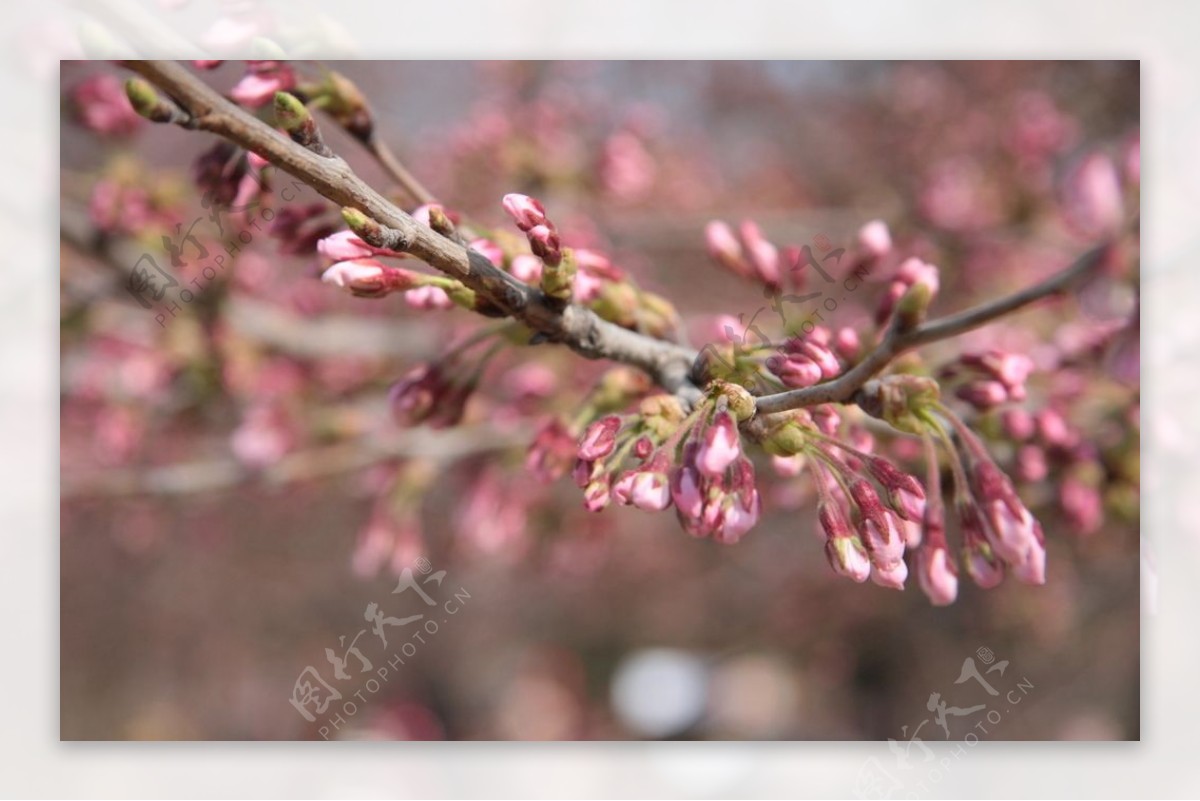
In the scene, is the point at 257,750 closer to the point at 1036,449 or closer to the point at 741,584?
the point at 1036,449

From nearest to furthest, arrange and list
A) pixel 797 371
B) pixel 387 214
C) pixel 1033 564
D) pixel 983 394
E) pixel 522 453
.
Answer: pixel 387 214
pixel 797 371
pixel 1033 564
pixel 983 394
pixel 522 453

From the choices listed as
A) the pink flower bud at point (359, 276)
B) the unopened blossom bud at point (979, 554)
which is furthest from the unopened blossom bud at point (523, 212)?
the unopened blossom bud at point (979, 554)

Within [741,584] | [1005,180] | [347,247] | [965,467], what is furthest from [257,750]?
[741,584]

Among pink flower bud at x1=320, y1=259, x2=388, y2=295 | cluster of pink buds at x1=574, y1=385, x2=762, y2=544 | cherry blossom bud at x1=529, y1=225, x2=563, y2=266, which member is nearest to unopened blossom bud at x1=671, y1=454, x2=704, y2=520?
cluster of pink buds at x1=574, y1=385, x2=762, y2=544

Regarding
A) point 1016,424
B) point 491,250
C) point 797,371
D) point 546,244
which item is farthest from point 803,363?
point 1016,424

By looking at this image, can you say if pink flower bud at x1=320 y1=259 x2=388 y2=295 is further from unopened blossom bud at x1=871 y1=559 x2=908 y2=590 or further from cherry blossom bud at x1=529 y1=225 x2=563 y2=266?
unopened blossom bud at x1=871 y1=559 x2=908 y2=590

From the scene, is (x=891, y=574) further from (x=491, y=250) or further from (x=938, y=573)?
(x=491, y=250)
